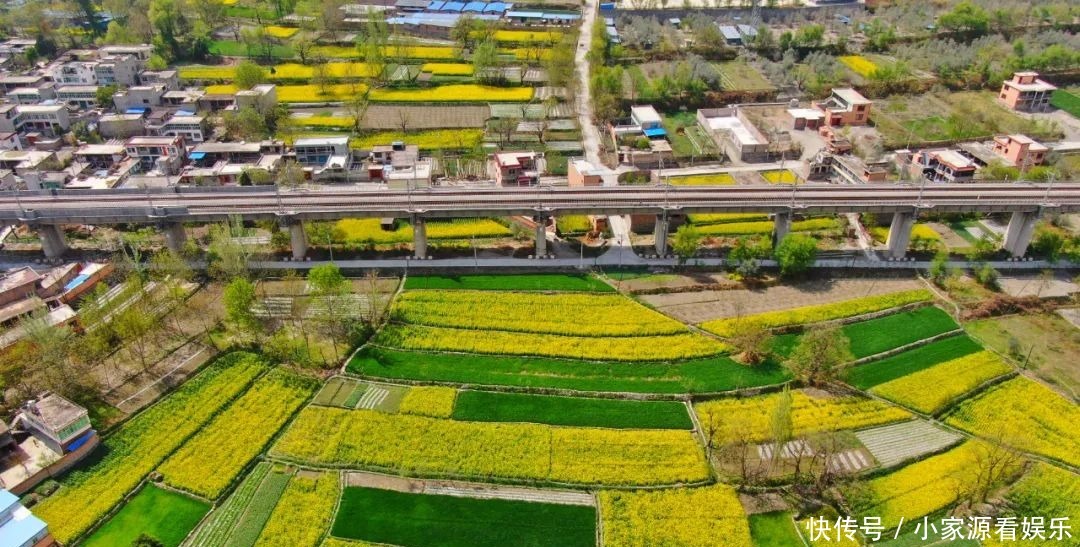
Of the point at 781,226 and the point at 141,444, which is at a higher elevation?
the point at 781,226

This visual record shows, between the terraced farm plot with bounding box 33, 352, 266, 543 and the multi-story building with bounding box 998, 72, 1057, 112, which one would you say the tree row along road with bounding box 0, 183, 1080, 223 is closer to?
the terraced farm plot with bounding box 33, 352, 266, 543

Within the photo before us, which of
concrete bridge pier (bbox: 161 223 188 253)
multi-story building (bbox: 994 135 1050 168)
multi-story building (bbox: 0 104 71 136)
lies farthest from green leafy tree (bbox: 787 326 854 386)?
multi-story building (bbox: 0 104 71 136)

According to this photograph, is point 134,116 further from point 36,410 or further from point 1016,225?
point 1016,225

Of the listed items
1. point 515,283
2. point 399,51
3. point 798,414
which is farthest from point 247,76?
point 798,414

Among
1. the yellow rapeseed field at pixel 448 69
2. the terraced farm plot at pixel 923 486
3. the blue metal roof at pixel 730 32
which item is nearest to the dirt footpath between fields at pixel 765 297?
the terraced farm plot at pixel 923 486

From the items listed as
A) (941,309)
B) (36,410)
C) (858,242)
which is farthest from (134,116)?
(941,309)

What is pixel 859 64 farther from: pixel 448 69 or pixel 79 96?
pixel 79 96

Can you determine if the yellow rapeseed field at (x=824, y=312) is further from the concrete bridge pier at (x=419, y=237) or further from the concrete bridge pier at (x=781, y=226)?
the concrete bridge pier at (x=419, y=237)
